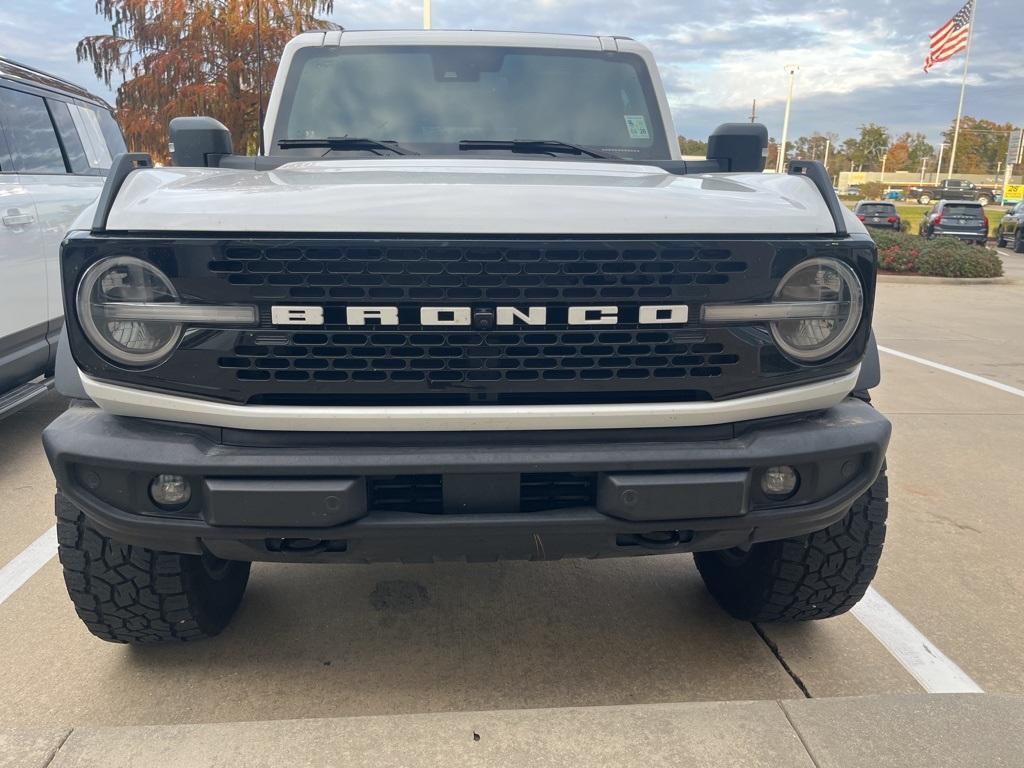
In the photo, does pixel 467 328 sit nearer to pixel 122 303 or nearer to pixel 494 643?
pixel 122 303

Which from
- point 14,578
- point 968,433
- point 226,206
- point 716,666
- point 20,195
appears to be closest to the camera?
point 226,206

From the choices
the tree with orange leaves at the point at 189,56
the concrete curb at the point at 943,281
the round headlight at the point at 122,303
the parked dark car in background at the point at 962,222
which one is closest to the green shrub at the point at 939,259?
the concrete curb at the point at 943,281

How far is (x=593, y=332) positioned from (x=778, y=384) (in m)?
0.49

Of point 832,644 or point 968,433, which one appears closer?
point 832,644

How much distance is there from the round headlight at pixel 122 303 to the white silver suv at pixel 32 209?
8.57 ft

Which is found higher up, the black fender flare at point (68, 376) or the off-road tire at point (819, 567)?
the black fender flare at point (68, 376)

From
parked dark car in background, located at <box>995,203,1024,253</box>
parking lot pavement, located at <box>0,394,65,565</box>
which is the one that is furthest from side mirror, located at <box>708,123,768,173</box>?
parked dark car in background, located at <box>995,203,1024,253</box>

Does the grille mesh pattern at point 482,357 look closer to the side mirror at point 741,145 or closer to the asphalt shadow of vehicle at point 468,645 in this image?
the asphalt shadow of vehicle at point 468,645

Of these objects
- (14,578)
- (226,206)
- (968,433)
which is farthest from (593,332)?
(968,433)

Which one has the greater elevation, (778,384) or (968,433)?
(778,384)

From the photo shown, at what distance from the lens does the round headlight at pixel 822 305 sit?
2.06m

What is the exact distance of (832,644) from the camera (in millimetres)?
2754

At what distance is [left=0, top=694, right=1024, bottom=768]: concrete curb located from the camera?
1987 mm

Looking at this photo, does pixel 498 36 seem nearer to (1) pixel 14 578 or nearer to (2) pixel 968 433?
(1) pixel 14 578
